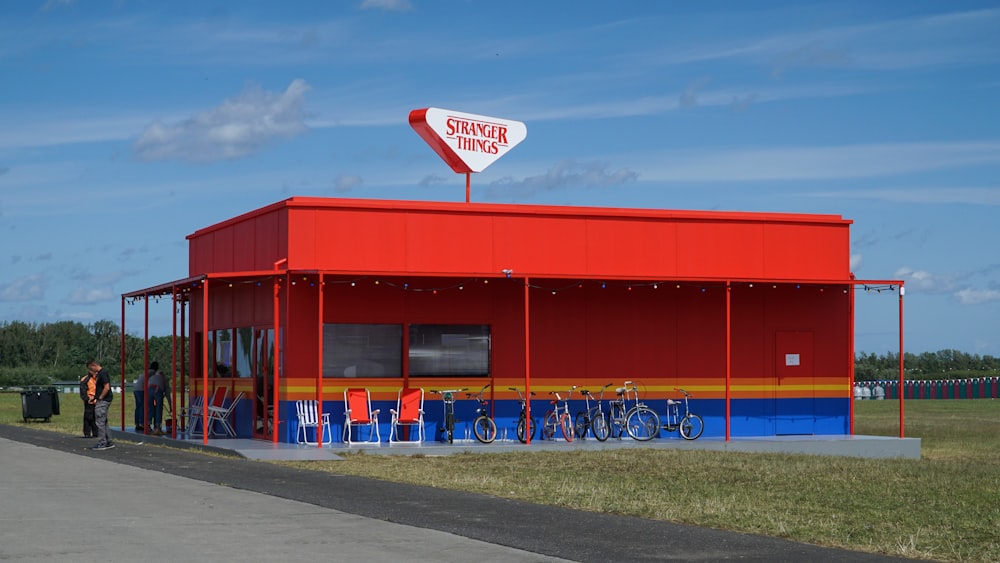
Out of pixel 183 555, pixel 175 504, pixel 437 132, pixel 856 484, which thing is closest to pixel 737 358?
pixel 437 132

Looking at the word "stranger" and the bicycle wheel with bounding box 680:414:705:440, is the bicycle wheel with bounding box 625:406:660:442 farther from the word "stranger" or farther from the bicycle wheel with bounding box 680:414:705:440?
the word "stranger"

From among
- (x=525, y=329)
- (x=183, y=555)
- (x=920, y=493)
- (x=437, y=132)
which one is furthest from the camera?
(x=437, y=132)

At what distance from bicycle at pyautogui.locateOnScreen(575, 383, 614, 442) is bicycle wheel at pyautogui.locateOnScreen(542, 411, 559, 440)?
0.42m

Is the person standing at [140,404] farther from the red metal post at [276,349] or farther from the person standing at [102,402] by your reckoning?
the red metal post at [276,349]

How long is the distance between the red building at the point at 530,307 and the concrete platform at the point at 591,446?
794mm

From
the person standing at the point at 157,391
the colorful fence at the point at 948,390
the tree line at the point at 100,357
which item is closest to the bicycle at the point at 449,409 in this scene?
the person standing at the point at 157,391

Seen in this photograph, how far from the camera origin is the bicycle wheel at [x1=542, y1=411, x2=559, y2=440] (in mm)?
27078

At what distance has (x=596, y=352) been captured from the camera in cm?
2780

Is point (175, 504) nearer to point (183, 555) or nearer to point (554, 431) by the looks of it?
point (183, 555)

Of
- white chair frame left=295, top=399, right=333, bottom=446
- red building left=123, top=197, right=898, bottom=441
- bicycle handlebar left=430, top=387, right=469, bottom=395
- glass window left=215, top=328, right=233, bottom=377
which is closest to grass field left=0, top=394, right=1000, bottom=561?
white chair frame left=295, top=399, right=333, bottom=446

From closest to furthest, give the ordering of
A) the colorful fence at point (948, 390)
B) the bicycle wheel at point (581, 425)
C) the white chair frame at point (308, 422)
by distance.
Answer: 1. the white chair frame at point (308, 422)
2. the bicycle wheel at point (581, 425)
3. the colorful fence at point (948, 390)

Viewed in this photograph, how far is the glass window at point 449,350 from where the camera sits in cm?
2667

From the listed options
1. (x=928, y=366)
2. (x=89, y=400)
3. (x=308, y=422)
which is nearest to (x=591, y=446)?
(x=308, y=422)

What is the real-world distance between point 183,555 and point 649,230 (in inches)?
684
